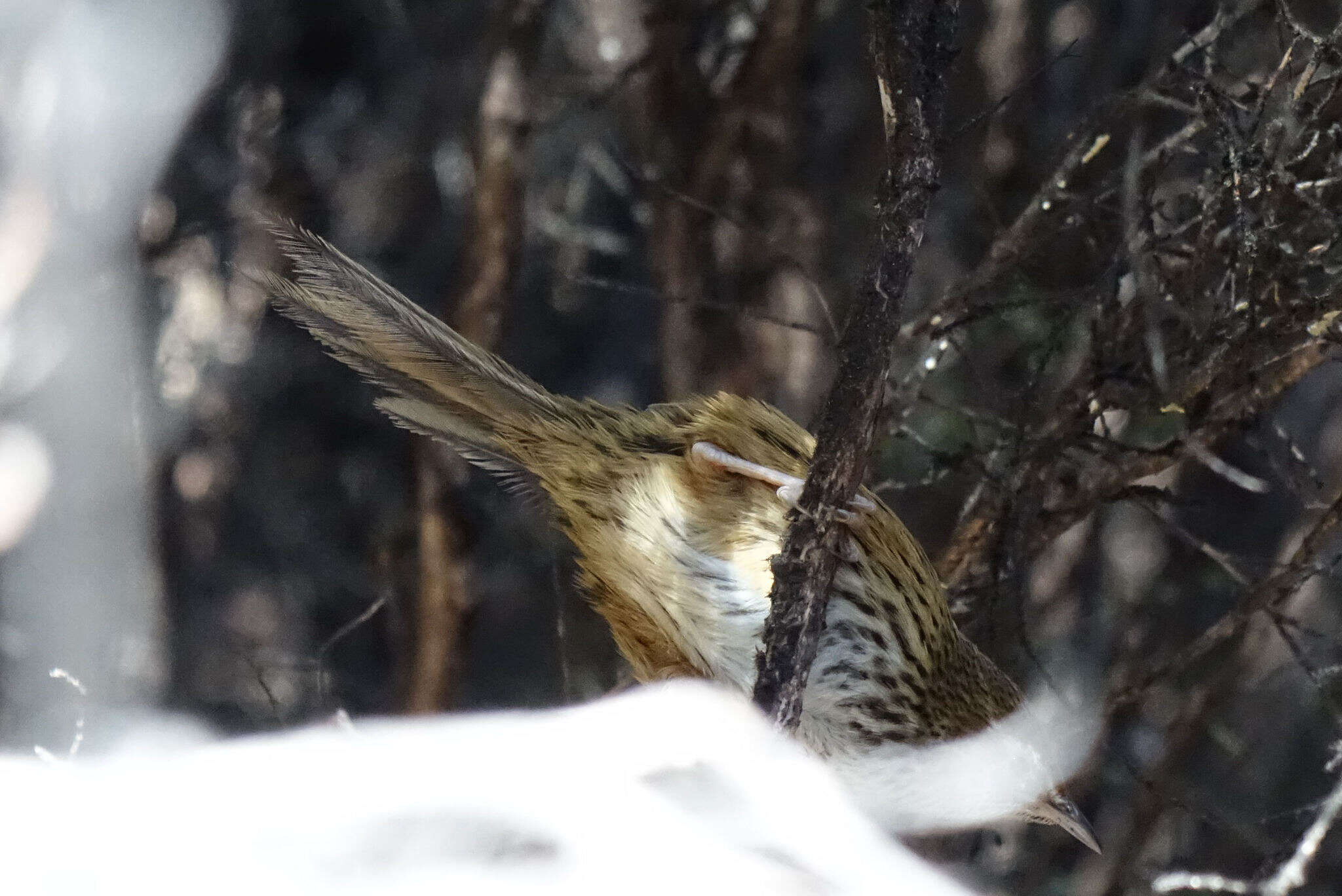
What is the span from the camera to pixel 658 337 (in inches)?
208

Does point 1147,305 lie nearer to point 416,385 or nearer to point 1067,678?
point 416,385

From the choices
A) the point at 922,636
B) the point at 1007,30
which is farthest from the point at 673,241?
the point at 922,636

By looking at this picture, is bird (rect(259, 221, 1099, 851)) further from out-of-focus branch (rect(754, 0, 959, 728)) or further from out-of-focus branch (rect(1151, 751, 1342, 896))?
out-of-focus branch (rect(1151, 751, 1342, 896))

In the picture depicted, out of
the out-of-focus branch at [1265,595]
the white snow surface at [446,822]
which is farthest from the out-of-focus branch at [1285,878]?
the out-of-focus branch at [1265,595]

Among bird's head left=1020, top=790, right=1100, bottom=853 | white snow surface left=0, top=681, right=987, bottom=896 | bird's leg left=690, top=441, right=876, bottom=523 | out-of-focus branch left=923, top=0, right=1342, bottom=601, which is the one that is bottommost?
bird's head left=1020, top=790, right=1100, bottom=853

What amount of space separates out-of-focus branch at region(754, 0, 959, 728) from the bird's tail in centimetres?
84

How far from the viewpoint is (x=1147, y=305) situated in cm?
254

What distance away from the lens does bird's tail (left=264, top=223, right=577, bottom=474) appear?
2.86 metres

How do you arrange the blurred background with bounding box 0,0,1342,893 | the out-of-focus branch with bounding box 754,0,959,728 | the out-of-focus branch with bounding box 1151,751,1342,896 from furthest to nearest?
the blurred background with bounding box 0,0,1342,893, the out-of-focus branch with bounding box 754,0,959,728, the out-of-focus branch with bounding box 1151,751,1342,896

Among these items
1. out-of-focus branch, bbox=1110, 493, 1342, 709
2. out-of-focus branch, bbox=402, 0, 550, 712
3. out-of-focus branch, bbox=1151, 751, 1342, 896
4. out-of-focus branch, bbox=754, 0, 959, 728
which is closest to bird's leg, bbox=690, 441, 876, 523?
out-of-focus branch, bbox=754, 0, 959, 728

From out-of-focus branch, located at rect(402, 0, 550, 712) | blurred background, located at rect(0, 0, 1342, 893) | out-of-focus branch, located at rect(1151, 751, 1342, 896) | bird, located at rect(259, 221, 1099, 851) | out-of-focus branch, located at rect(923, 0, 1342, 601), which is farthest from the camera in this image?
out-of-focus branch, located at rect(402, 0, 550, 712)

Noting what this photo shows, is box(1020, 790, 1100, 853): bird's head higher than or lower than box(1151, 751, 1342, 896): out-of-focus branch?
lower

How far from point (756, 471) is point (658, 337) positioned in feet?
7.74

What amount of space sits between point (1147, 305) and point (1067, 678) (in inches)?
95.1
